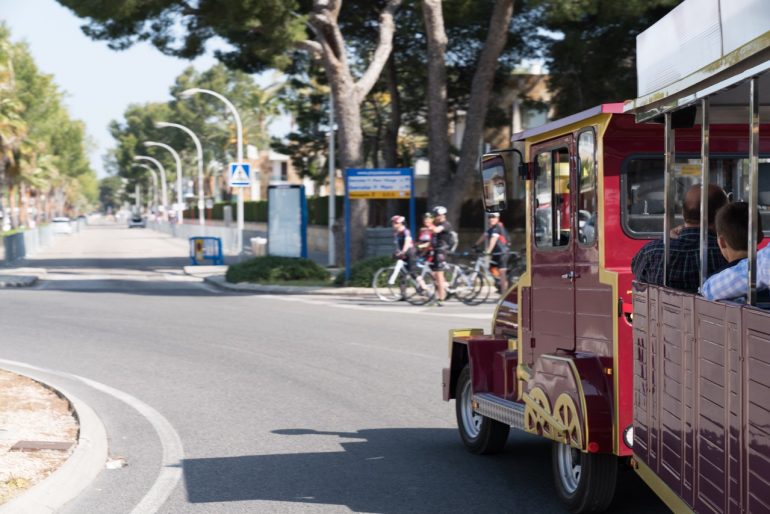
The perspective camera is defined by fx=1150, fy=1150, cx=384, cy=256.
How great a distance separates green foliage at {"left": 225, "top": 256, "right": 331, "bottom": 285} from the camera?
30.1 meters

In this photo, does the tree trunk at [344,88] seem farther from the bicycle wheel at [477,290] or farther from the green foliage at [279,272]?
the bicycle wheel at [477,290]

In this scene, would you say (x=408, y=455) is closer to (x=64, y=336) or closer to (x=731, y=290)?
(x=731, y=290)

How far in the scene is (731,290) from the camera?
4551mm

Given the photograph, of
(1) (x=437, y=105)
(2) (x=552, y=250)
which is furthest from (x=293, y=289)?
(2) (x=552, y=250)

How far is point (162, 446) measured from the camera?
8.90 meters

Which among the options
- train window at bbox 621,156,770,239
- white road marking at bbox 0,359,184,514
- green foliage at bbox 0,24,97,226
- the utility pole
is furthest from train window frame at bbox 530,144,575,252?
green foliage at bbox 0,24,97,226

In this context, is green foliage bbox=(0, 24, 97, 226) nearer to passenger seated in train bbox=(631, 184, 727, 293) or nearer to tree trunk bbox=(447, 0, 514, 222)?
tree trunk bbox=(447, 0, 514, 222)

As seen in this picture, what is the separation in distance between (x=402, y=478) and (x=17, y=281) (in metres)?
25.7

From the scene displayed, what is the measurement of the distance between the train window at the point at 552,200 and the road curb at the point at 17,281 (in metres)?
25.3

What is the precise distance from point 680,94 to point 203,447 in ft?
16.9

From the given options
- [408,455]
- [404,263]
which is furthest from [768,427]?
[404,263]

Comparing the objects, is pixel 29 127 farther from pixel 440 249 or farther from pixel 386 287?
pixel 440 249

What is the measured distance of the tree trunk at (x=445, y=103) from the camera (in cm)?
2975

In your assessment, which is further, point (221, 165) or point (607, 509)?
point (221, 165)
